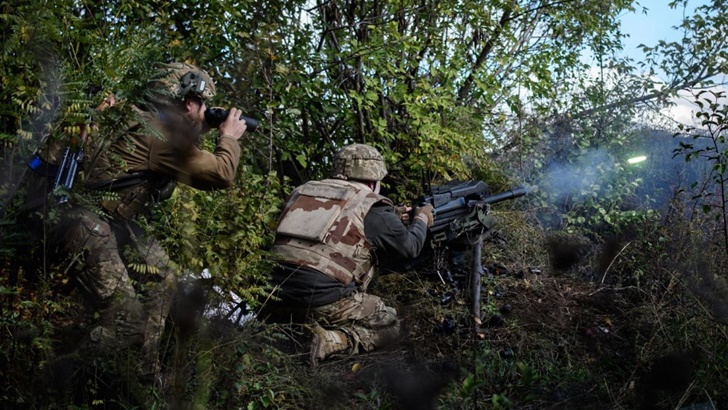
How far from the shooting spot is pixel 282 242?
16.8 ft

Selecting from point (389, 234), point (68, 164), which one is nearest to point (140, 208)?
point (68, 164)

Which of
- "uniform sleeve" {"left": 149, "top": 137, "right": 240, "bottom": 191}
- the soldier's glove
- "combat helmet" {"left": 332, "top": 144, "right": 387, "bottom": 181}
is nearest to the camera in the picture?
"uniform sleeve" {"left": 149, "top": 137, "right": 240, "bottom": 191}

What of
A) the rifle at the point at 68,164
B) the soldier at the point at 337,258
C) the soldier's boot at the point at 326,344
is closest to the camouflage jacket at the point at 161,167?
the rifle at the point at 68,164

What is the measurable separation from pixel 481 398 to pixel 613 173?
15.8 feet

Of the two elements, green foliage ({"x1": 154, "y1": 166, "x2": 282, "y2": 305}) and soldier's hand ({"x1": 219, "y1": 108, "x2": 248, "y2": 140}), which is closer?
green foliage ({"x1": 154, "y1": 166, "x2": 282, "y2": 305})

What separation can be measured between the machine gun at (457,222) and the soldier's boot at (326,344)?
1108mm

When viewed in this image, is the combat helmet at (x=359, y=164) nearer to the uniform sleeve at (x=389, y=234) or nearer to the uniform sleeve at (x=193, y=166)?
the uniform sleeve at (x=389, y=234)

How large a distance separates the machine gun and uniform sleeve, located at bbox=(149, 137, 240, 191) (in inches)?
89.2

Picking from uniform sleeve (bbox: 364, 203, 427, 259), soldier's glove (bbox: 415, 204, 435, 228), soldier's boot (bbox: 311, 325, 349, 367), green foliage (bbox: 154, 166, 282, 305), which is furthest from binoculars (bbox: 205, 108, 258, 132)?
soldier's glove (bbox: 415, 204, 435, 228)

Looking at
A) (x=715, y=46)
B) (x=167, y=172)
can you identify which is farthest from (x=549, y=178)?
(x=167, y=172)

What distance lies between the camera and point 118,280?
355 centimetres

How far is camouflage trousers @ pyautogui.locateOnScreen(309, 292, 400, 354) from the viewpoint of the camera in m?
5.14

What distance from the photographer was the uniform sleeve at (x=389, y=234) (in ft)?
17.2

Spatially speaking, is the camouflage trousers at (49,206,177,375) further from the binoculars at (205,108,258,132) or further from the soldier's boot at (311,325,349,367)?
the soldier's boot at (311,325,349,367)
